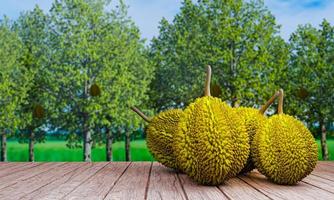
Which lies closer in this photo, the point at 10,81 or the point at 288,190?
the point at 288,190

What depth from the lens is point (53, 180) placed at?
2.48 meters

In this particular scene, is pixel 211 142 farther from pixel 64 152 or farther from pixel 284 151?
pixel 64 152

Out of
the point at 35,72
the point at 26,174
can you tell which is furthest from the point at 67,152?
the point at 26,174

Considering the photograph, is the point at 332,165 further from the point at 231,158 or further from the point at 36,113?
the point at 36,113

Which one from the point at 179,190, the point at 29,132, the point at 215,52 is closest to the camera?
the point at 179,190

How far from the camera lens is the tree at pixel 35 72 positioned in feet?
43.1

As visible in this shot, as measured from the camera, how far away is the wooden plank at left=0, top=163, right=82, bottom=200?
2020mm

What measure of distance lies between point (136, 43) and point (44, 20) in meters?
2.80

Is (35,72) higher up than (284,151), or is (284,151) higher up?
(35,72)

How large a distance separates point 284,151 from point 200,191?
0.52m

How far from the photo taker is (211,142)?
88.9 inches

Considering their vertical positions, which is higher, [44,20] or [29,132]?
[44,20]

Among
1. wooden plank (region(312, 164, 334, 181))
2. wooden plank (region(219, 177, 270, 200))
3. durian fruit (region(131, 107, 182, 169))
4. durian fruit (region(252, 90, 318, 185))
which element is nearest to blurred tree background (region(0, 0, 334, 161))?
wooden plank (region(312, 164, 334, 181))

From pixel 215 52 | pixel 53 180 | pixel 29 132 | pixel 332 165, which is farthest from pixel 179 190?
pixel 29 132
